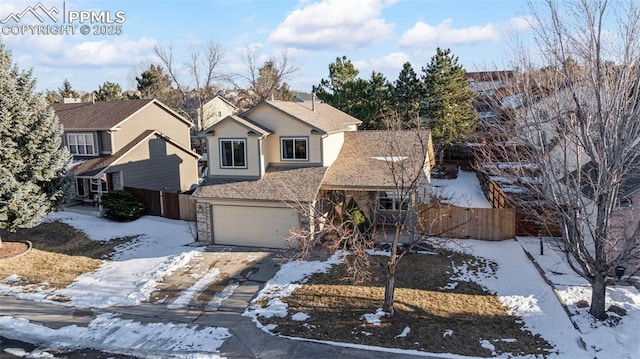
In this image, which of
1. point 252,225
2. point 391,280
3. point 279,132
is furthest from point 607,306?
point 279,132

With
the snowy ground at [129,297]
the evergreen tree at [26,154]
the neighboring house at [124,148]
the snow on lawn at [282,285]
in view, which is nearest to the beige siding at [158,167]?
the neighboring house at [124,148]

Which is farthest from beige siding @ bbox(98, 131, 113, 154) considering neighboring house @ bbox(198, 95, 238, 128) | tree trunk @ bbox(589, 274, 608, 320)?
tree trunk @ bbox(589, 274, 608, 320)

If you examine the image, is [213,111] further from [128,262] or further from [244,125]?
[128,262]

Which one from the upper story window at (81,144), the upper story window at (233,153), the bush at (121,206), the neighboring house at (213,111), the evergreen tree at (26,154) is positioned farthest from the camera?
the neighboring house at (213,111)

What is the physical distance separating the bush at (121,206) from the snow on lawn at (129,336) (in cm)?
1052

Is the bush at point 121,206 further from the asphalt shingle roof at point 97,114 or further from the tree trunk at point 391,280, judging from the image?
the tree trunk at point 391,280

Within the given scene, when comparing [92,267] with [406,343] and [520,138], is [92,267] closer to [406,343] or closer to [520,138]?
[406,343]

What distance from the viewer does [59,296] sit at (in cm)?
A: 1397

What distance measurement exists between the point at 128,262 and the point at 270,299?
23.0 ft

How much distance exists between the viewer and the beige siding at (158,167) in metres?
25.7

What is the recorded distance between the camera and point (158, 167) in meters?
27.4

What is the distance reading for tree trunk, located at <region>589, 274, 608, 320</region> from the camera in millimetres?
11375

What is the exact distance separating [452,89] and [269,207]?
20724 millimetres

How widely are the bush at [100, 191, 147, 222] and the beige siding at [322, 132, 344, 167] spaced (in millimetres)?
10763
